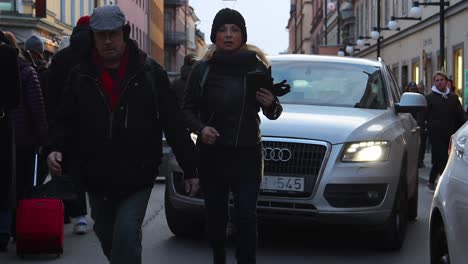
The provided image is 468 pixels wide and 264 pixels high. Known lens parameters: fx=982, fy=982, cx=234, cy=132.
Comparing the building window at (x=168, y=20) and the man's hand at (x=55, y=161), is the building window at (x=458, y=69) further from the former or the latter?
the building window at (x=168, y=20)

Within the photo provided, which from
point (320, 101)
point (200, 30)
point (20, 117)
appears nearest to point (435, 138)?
point (320, 101)

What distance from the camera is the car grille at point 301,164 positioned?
7773mm

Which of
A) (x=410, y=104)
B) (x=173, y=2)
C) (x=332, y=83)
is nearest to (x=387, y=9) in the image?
(x=332, y=83)

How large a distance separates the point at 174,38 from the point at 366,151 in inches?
3681

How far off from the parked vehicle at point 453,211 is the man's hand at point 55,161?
6.72 feet

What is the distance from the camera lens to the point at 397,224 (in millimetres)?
8203

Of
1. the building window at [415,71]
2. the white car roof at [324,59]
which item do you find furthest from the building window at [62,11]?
the white car roof at [324,59]

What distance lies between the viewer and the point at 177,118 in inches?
207

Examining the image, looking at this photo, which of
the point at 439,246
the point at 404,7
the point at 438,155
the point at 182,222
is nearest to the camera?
the point at 439,246

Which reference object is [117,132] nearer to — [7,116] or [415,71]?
[7,116]

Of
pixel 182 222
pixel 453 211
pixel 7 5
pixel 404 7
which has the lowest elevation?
pixel 182 222

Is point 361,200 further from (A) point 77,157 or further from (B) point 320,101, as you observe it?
(A) point 77,157

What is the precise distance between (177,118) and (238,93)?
109cm

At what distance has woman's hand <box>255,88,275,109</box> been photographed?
621cm
